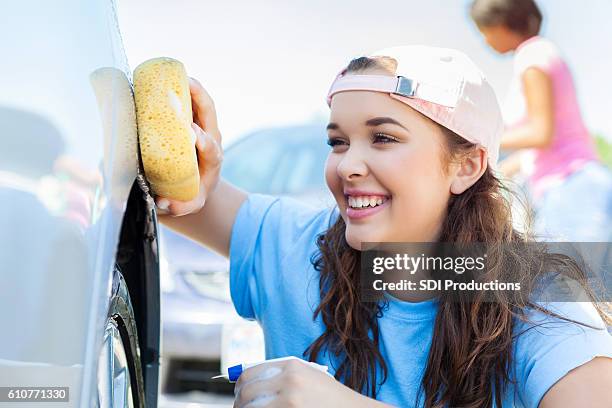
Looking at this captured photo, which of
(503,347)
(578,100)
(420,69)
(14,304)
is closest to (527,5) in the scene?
(578,100)

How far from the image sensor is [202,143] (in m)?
1.35

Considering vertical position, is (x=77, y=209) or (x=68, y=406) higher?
(x=77, y=209)

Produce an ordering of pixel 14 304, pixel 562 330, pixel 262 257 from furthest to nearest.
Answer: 1. pixel 262 257
2. pixel 562 330
3. pixel 14 304

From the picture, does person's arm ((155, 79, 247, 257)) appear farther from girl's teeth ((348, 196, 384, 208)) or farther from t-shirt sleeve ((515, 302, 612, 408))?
t-shirt sleeve ((515, 302, 612, 408))

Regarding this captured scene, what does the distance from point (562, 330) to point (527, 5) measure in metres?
1.71

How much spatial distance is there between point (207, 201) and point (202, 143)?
398 millimetres

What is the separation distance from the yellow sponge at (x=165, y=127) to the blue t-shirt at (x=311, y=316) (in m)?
0.51

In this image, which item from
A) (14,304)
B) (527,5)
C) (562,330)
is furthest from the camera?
(527,5)

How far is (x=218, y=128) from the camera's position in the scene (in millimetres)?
1481

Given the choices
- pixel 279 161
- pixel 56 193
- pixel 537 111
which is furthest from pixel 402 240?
pixel 279 161

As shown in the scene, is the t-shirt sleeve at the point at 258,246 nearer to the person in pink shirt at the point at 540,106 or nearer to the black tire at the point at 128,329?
the black tire at the point at 128,329

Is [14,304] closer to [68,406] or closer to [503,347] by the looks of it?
[68,406]

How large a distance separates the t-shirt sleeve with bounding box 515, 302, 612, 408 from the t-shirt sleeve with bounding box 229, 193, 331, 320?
1.63ft

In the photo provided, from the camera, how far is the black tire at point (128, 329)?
1.27 meters
